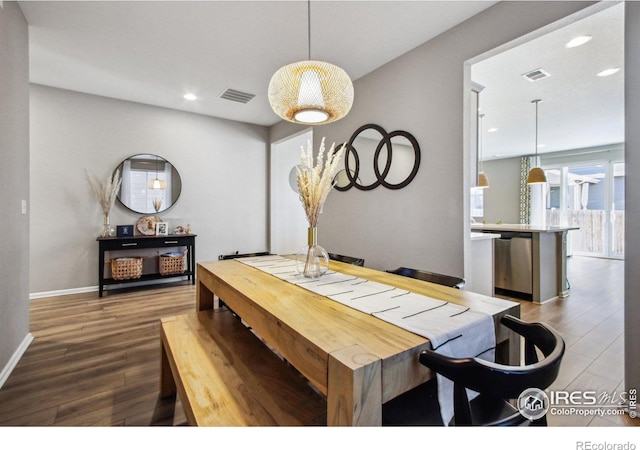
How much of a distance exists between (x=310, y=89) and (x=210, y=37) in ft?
5.09

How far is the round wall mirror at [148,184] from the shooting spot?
4113 mm

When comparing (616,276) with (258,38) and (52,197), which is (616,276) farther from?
(52,197)

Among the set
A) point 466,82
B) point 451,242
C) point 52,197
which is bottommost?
point 451,242

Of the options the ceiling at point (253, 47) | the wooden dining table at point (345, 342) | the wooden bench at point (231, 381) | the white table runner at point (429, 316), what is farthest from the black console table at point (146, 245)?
the white table runner at point (429, 316)

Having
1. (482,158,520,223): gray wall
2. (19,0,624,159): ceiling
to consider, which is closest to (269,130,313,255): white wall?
(19,0,624,159): ceiling

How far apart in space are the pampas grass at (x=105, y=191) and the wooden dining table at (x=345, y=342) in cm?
328

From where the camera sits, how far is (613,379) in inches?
75.3

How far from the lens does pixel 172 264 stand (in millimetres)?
4164

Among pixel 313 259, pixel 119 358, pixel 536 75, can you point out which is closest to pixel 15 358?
pixel 119 358

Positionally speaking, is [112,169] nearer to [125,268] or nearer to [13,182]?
[125,268]

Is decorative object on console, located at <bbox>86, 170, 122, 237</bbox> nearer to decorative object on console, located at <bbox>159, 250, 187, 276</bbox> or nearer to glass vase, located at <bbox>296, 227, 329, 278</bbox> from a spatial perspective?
decorative object on console, located at <bbox>159, 250, 187, 276</bbox>

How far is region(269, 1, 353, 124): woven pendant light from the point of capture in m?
1.70
